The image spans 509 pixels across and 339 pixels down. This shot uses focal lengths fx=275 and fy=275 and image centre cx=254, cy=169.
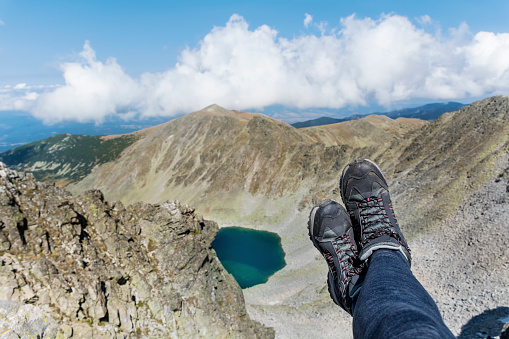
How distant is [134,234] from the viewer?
16016 mm

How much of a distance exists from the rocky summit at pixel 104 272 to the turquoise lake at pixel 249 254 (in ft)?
106

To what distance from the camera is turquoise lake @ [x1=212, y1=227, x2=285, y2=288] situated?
51281mm

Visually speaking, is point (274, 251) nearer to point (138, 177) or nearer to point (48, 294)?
point (48, 294)

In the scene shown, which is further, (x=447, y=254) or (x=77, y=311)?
(x=447, y=254)

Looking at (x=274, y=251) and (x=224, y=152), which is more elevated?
(x=224, y=152)

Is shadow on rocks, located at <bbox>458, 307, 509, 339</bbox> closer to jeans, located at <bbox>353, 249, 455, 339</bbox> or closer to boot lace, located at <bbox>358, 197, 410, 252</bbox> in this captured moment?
boot lace, located at <bbox>358, 197, 410, 252</bbox>

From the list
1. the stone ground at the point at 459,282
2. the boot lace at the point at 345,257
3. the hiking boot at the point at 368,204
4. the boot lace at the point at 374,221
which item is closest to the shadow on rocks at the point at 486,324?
the stone ground at the point at 459,282

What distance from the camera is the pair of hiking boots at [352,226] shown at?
6930 millimetres

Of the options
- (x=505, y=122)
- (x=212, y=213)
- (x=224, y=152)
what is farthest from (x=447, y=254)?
(x=224, y=152)

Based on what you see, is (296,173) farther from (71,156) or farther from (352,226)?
(71,156)

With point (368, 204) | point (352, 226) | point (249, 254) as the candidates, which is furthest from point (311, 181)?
point (352, 226)

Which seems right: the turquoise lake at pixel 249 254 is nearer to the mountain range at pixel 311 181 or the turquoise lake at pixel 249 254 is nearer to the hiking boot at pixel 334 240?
the mountain range at pixel 311 181

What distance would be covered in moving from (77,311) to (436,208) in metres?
41.0

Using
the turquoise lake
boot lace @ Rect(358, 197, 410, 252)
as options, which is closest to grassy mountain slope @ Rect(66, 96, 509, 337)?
the turquoise lake
